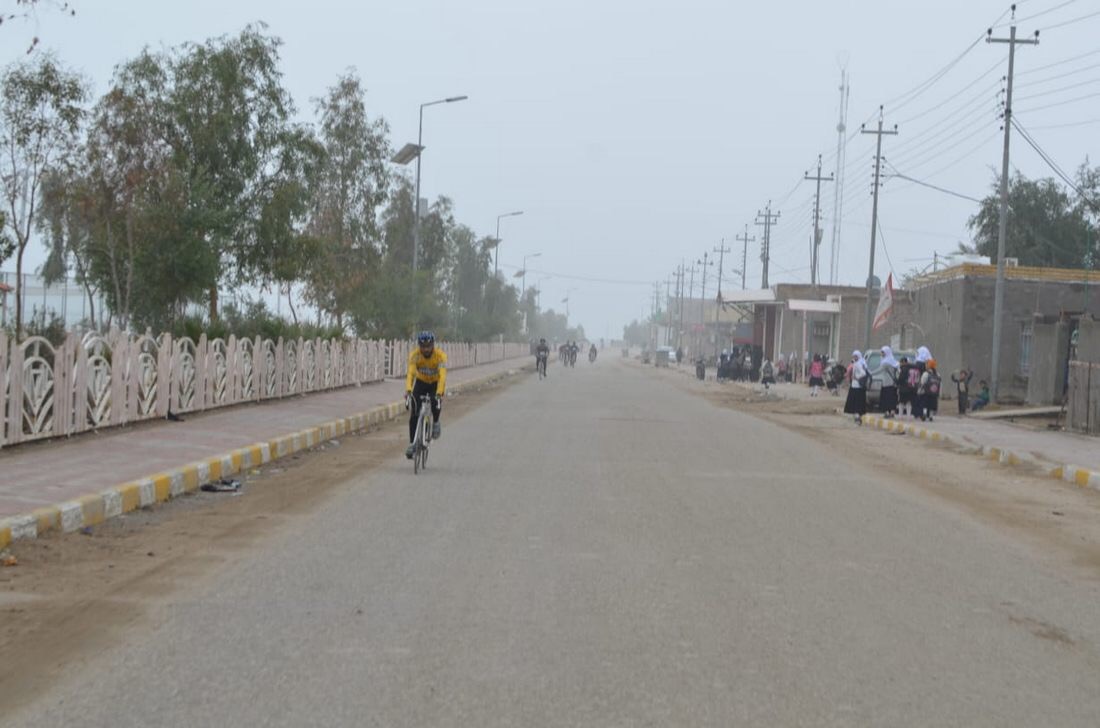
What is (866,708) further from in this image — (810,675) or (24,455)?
(24,455)

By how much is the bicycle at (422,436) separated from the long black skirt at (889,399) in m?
17.4

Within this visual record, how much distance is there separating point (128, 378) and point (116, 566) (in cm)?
915

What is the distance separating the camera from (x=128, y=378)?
1672 centimetres

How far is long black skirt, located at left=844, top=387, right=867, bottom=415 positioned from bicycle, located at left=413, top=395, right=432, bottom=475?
15954mm

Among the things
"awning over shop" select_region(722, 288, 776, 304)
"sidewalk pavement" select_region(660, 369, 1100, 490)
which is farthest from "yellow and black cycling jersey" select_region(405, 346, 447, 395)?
"awning over shop" select_region(722, 288, 776, 304)

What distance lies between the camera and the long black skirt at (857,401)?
28.1 meters

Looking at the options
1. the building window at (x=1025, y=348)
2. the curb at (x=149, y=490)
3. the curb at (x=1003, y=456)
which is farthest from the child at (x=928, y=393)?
the curb at (x=149, y=490)

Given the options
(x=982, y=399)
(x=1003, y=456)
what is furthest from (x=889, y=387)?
(x=1003, y=456)

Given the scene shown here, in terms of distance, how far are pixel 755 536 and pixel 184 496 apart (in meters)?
5.85

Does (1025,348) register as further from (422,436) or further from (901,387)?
(422,436)

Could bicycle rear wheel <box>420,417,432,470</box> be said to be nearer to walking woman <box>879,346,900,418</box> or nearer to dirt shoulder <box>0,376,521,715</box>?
dirt shoulder <box>0,376,521,715</box>

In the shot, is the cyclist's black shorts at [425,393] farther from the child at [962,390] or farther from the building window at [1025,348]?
the building window at [1025,348]

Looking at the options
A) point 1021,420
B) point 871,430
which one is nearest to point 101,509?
point 871,430

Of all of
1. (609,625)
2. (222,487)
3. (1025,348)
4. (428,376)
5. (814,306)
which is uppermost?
(814,306)
